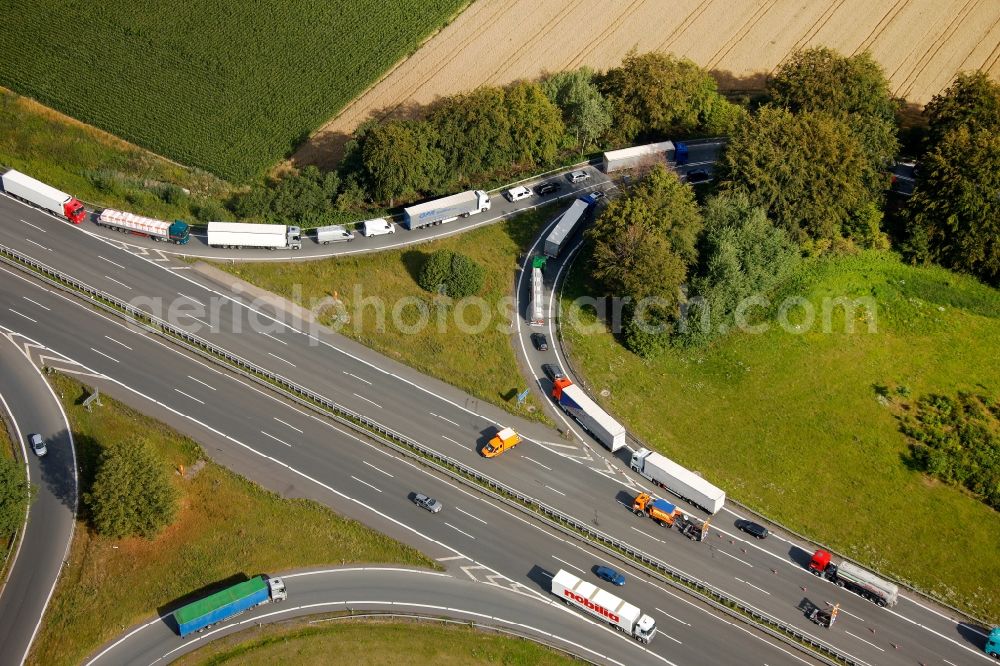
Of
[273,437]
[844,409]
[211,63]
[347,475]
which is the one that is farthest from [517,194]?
[211,63]

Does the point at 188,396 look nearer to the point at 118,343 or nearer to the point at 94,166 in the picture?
the point at 118,343

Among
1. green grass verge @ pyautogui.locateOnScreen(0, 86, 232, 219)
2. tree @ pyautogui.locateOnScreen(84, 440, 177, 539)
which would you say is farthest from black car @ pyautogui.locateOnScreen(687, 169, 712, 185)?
tree @ pyautogui.locateOnScreen(84, 440, 177, 539)

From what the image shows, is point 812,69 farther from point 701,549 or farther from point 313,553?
point 313,553

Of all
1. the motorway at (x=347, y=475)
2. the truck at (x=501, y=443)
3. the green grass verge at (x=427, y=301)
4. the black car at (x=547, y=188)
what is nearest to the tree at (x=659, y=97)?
the black car at (x=547, y=188)

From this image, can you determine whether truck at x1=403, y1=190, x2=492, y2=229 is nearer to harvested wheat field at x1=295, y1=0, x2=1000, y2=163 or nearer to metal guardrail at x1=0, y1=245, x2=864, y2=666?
harvested wheat field at x1=295, y1=0, x2=1000, y2=163

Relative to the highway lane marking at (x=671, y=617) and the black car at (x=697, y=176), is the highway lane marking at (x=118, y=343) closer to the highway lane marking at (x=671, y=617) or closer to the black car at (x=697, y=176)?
the highway lane marking at (x=671, y=617)

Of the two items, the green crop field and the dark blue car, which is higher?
the green crop field
